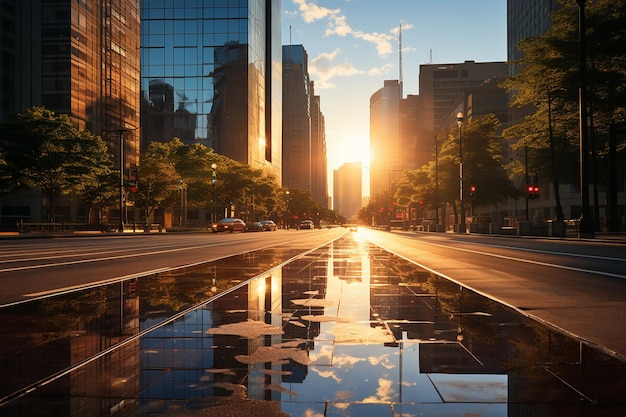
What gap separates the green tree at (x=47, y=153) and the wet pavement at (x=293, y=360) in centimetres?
4384

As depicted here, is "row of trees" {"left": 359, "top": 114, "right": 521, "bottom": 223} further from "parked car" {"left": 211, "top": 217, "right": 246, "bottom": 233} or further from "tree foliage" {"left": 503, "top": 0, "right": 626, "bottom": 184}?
"parked car" {"left": 211, "top": 217, "right": 246, "bottom": 233}

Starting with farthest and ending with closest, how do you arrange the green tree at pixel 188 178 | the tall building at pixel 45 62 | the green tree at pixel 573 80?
1. the tall building at pixel 45 62
2. the green tree at pixel 188 178
3. the green tree at pixel 573 80

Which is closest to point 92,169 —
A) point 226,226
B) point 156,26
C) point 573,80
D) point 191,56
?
point 226,226

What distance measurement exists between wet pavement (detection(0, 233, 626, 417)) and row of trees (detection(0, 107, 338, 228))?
145 feet

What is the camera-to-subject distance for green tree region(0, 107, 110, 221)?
151 ft

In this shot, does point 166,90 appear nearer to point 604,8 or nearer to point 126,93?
point 126,93

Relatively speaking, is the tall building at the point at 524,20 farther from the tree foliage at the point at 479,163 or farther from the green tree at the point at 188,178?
the green tree at the point at 188,178

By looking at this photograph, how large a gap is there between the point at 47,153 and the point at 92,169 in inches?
162

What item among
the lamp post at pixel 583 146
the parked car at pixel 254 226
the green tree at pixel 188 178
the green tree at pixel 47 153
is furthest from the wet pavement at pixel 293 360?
the parked car at pixel 254 226

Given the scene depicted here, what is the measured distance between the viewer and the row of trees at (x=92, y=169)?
152ft

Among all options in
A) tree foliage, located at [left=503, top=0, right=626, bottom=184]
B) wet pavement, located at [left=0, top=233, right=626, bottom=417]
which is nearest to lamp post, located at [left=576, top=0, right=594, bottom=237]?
tree foliage, located at [left=503, top=0, right=626, bottom=184]

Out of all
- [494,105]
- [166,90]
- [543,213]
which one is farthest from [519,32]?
[166,90]

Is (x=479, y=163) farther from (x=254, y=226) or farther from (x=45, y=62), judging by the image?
(x=45, y=62)

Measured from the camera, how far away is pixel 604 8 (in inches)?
1406
